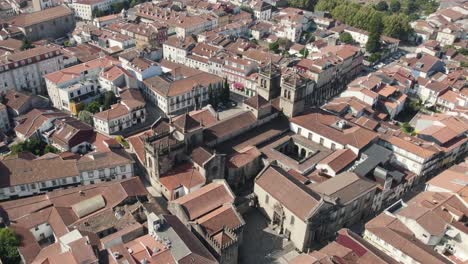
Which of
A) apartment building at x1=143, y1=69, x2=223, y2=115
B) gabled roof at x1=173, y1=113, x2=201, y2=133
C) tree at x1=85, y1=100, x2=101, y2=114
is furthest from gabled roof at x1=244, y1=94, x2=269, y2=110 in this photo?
tree at x1=85, y1=100, x2=101, y2=114

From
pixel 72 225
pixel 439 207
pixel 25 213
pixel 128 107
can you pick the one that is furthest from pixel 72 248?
pixel 439 207

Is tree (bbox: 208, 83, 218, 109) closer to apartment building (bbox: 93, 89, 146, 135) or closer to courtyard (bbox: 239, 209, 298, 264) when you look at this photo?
apartment building (bbox: 93, 89, 146, 135)

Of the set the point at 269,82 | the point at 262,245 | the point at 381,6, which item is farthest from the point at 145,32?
the point at 381,6

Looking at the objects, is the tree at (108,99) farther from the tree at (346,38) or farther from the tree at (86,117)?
the tree at (346,38)

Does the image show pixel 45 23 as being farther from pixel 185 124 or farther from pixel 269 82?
pixel 185 124

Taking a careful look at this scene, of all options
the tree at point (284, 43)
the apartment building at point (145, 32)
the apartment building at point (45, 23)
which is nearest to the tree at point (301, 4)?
the tree at point (284, 43)

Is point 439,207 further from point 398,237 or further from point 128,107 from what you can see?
point 128,107
